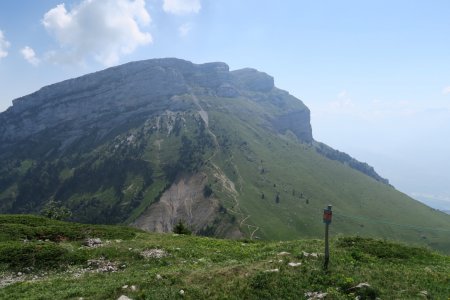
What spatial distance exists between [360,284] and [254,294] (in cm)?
619

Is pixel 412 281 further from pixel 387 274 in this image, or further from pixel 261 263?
pixel 261 263

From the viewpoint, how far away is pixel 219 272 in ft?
82.3

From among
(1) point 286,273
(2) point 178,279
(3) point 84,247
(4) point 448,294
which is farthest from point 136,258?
(4) point 448,294

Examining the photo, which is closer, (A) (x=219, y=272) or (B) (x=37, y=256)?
(A) (x=219, y=272)

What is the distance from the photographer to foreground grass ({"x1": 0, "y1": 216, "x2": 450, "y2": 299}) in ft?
72.9

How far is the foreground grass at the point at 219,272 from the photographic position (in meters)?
22.2

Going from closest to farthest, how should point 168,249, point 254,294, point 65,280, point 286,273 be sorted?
1. point 254,294
2. point 286,273
3. point 65,280
4. point 168,249

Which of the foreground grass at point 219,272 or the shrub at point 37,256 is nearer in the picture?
the foreground grass at point 219,272

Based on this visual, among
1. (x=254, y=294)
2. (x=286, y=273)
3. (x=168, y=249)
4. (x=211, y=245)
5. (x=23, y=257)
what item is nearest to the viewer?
(x=254, y=294)

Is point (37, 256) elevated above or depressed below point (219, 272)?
below

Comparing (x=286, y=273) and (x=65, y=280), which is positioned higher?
(x=286, y=273)

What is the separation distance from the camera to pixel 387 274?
25.1 meters

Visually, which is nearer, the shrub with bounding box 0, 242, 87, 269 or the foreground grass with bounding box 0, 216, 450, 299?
the foreground grass with bounding box 0, 216, 450, 299

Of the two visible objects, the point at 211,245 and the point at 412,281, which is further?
the point at 211,245
